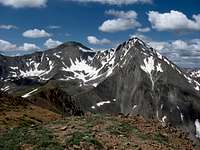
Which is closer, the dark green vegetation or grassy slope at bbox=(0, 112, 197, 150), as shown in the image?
the dark green vegetation

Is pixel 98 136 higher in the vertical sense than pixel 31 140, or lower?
higher

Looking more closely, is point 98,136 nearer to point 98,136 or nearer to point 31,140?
point 98,136

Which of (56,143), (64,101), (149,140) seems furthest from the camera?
(64,101)

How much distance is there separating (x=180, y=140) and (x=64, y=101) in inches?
2877

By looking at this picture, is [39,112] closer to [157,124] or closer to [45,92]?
[157,124]

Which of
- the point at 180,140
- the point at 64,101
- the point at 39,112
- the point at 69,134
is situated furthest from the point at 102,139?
the point at 64,101

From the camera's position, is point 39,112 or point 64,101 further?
point 64,101

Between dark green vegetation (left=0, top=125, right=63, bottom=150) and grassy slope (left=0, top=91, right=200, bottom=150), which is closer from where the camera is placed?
dark green vegetation (left=0, top=125, right=63, bottom=150)

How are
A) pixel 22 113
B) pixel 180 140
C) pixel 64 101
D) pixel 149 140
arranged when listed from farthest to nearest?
pixel 64 101 < pixel 22 113 < pixel 180 140 < pixel 149 140

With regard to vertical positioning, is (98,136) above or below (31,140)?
above

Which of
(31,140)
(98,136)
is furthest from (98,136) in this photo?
(31,140)

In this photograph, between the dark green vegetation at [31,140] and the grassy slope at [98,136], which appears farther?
the grassy slope at [98,136]

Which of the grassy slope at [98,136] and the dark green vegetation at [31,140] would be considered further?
the grassy slope at [98,136]

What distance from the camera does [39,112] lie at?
51406 mm
